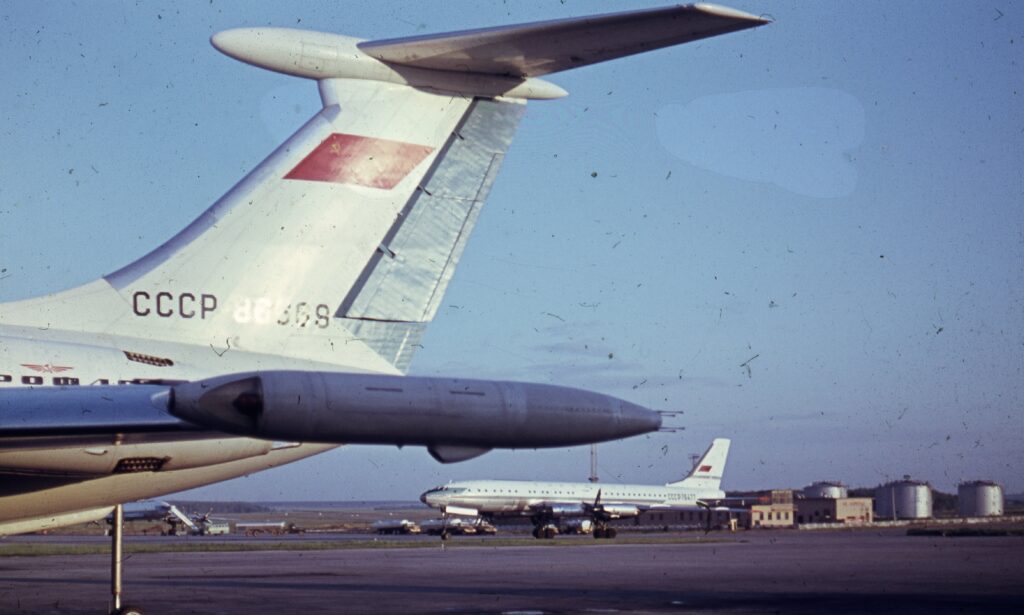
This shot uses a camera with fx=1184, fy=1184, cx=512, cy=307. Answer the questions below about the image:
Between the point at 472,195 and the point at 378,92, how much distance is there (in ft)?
4.30

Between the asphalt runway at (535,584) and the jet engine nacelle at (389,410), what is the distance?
387 inches

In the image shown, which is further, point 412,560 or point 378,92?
point 412,560

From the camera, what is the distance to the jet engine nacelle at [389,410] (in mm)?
5914

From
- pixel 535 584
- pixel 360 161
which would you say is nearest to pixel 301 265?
pixel 360 161

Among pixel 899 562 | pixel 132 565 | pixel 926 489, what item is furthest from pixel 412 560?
pixel 926 489

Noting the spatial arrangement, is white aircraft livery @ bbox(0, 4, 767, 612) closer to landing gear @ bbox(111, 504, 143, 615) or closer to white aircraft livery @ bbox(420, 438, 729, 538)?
landing gear @ bbox(111, 504, 143, 615)

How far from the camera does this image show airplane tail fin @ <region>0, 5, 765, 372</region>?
35.1 feet

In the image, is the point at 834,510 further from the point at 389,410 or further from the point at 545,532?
the point at 389,410

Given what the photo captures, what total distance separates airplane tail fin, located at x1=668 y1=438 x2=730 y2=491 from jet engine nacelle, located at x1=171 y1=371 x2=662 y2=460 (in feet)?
249

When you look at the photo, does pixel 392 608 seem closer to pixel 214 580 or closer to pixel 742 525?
pixel 214 580

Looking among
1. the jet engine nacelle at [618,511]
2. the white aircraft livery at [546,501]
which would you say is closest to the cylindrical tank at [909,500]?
the white aircraft livery at [546,501]

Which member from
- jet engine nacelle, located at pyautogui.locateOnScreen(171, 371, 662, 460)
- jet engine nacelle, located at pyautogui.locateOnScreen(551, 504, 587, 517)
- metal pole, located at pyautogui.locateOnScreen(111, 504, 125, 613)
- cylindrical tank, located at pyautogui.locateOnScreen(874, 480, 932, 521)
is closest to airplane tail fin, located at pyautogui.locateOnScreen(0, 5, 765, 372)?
metal pole, located at pyautogui.locateOnScreen(111, 504, 125, 613)

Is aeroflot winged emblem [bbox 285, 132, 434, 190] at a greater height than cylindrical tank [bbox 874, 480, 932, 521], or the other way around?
aeroflot winged emblem [bbox 285, 132, 434, 190]

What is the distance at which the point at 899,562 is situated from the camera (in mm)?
31000
